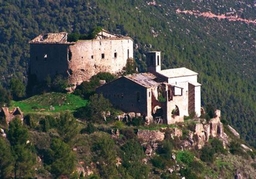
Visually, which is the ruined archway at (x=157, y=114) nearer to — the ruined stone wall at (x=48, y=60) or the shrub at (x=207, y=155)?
the shrub at (x=207, y=155)

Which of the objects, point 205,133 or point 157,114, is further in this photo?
point 205,133

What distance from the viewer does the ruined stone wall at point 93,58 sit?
9269 cm

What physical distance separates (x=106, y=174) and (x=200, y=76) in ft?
154

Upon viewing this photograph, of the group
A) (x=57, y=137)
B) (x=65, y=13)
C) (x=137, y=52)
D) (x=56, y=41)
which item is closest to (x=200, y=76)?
(x=137, y=52)

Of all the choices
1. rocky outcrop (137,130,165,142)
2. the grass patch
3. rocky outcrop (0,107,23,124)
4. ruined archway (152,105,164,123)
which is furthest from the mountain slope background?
rocky outcrop (0,107,23,124)

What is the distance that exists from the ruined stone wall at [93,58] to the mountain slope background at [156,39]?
91.9ft

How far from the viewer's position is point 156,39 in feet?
444

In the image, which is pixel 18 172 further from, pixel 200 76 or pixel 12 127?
pixel 200 76

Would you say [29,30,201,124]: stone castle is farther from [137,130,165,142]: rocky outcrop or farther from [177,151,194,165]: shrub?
[177,151,194,165]: shrub

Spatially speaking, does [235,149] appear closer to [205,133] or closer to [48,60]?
[205,133]

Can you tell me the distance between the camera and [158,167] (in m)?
88.2

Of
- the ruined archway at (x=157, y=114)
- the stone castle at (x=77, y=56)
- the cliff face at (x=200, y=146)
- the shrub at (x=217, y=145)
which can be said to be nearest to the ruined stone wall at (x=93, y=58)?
the stone castle at (x=77, y=56)

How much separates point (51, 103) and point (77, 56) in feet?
11.1

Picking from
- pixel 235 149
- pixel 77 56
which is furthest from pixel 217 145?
pixel 77 56
